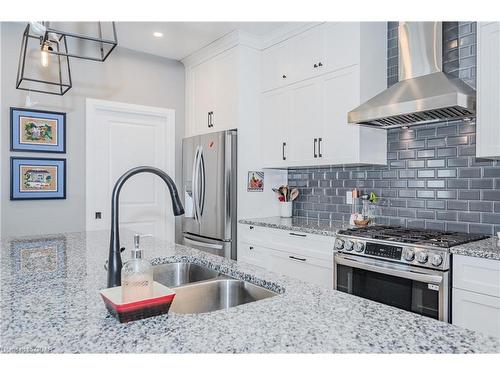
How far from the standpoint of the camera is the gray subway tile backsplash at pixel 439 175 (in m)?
2.59

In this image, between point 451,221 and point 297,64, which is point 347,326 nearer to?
point 451,221

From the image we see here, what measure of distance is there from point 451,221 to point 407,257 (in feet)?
2.45

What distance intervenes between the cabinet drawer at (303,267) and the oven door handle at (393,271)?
212 millimetres

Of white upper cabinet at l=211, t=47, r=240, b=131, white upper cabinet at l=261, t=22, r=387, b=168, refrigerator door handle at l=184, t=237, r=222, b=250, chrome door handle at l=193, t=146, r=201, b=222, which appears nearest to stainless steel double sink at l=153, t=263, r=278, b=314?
white upper cabinet at l=261, t=22, r=387, b=168

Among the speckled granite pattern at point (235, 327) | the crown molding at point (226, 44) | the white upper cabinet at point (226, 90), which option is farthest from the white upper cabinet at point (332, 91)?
the speckled granite pattern at point (235, 327)

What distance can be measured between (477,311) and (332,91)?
190cm

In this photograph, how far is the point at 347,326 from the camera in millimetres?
968

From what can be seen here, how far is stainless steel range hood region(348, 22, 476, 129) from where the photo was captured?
235 centimetres

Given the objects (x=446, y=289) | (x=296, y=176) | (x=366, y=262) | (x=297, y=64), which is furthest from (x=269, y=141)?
(x=446, y=289)

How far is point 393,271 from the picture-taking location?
7.61 feet

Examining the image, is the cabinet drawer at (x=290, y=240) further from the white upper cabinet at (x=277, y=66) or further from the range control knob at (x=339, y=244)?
the white upper cabinet at (x=277, y=66)

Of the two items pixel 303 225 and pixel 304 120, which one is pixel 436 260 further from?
pixel 304 120

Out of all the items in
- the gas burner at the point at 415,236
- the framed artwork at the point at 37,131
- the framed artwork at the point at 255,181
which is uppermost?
the framed artwork at the point at 37,131
